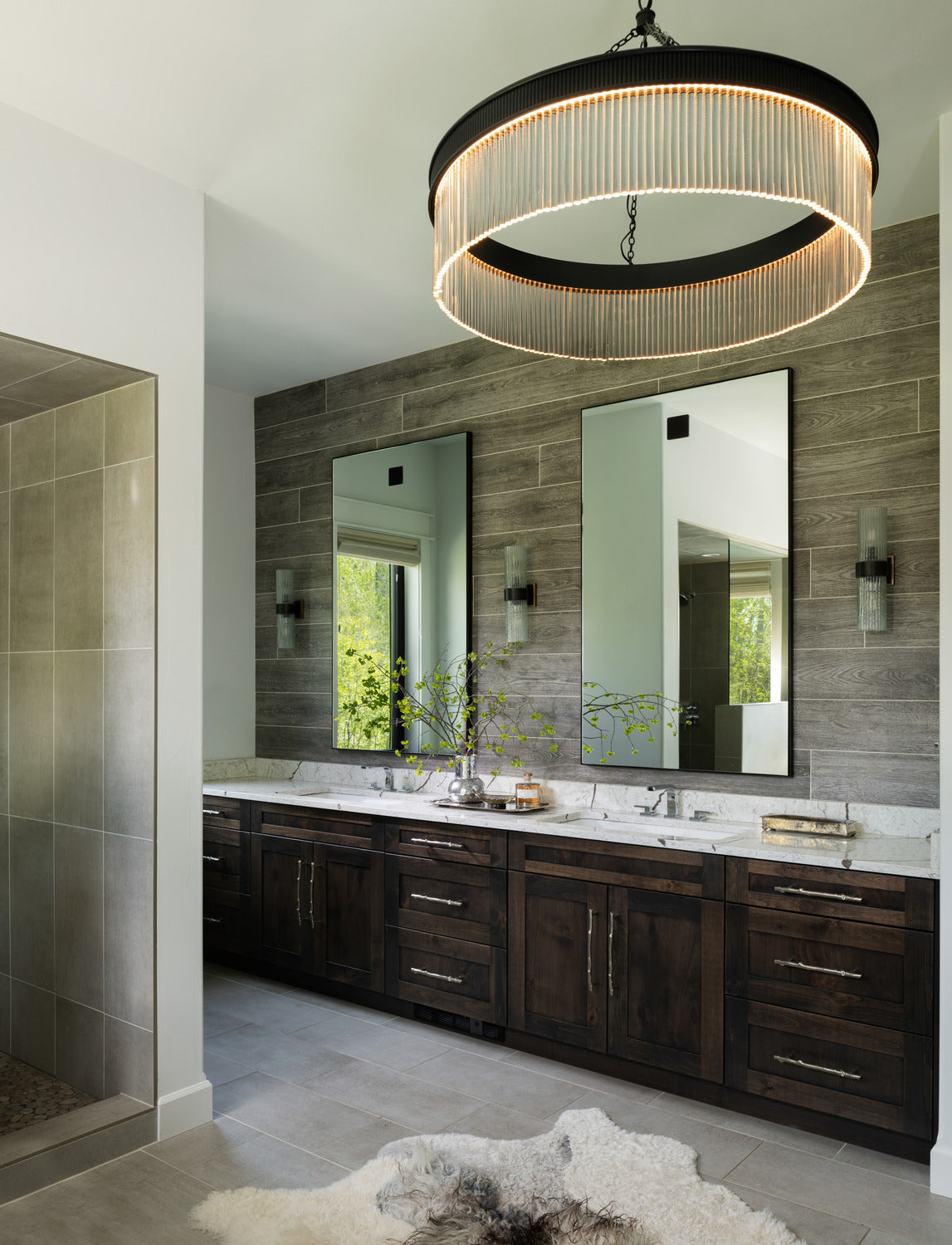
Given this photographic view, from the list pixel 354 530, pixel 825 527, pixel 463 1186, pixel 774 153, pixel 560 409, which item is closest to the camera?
pixel 774 153

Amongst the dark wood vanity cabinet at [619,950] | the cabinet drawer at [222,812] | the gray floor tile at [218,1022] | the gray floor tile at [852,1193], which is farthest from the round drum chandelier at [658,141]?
the cabinet drawer at [222,812]

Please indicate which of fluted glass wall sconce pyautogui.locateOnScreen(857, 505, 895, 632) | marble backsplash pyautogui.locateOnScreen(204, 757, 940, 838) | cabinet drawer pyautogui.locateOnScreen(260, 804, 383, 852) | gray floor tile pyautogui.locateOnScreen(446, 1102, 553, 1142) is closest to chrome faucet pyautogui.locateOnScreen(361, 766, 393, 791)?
marble backsplash pyautogui.locateOnScreen(204, 757, 940, 838)

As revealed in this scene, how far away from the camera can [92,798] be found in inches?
119

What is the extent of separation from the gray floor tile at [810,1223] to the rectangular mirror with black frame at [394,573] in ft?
7.85

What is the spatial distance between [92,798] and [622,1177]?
6.33 feet

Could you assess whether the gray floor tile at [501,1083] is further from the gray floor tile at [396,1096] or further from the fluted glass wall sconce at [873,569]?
the fluted glass wall sconce at [873,569]

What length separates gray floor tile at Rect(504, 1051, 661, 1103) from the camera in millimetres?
3111

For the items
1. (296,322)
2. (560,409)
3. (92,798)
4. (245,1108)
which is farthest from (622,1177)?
(296,322)

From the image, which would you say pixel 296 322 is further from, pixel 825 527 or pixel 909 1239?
pixel 909 1239

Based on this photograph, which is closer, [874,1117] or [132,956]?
[874,1117]

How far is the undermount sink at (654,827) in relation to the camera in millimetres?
3172

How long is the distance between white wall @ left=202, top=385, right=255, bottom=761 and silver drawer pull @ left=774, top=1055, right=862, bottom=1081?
125 inches

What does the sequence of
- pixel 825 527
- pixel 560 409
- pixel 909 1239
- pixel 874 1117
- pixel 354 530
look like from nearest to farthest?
pixel 909 1239 < pixel 874 1117 < pixel 825 527 < pixel 560 409 < pixel 354 530

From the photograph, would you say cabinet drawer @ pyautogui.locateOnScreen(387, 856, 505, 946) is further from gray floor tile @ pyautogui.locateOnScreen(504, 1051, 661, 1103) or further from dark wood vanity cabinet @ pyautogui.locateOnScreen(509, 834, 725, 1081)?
gray floor tile @ pyautogui.locateOnScreen(504, 1051, 661, 1103)
